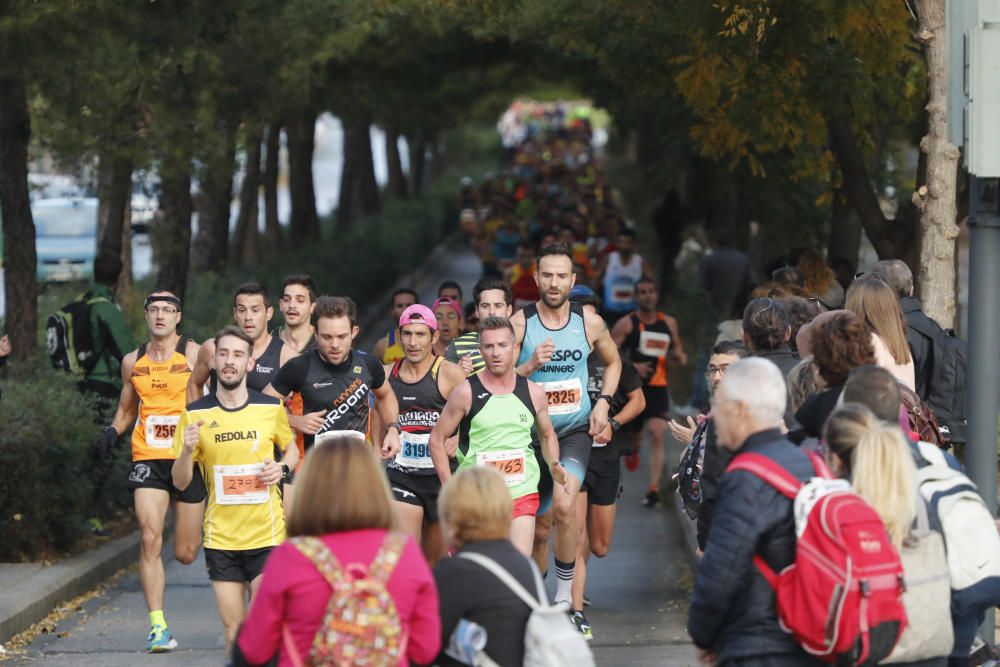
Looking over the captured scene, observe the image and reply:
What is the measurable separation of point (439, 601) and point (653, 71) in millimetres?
10755

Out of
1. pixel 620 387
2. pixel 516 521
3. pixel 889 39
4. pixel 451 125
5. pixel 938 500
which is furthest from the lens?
pixel 451 125

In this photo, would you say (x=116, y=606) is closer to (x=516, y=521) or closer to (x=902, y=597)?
(x=516, y=521)

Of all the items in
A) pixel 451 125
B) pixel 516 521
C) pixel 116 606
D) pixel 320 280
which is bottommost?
pixel 116 606

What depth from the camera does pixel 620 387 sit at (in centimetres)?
1027

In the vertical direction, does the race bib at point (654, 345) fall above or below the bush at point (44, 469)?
above

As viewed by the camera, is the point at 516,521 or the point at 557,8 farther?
the point at 557,8

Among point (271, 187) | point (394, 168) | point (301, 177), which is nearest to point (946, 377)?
point (301, 177)

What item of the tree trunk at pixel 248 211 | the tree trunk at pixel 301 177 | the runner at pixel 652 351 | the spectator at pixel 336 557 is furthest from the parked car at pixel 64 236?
the spectator at pixel 336 557

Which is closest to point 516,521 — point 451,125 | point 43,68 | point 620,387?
point 620,387

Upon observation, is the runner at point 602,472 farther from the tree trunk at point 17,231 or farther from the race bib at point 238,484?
the tree trunk at point 17,231

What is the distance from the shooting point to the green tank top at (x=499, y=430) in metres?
8.20

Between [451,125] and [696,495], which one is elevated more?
[451,125]

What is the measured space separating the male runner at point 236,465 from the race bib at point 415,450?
3.39ft

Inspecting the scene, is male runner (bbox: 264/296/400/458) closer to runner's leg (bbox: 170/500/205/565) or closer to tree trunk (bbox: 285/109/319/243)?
runner's leg (bbox: 170/500/205/565)
